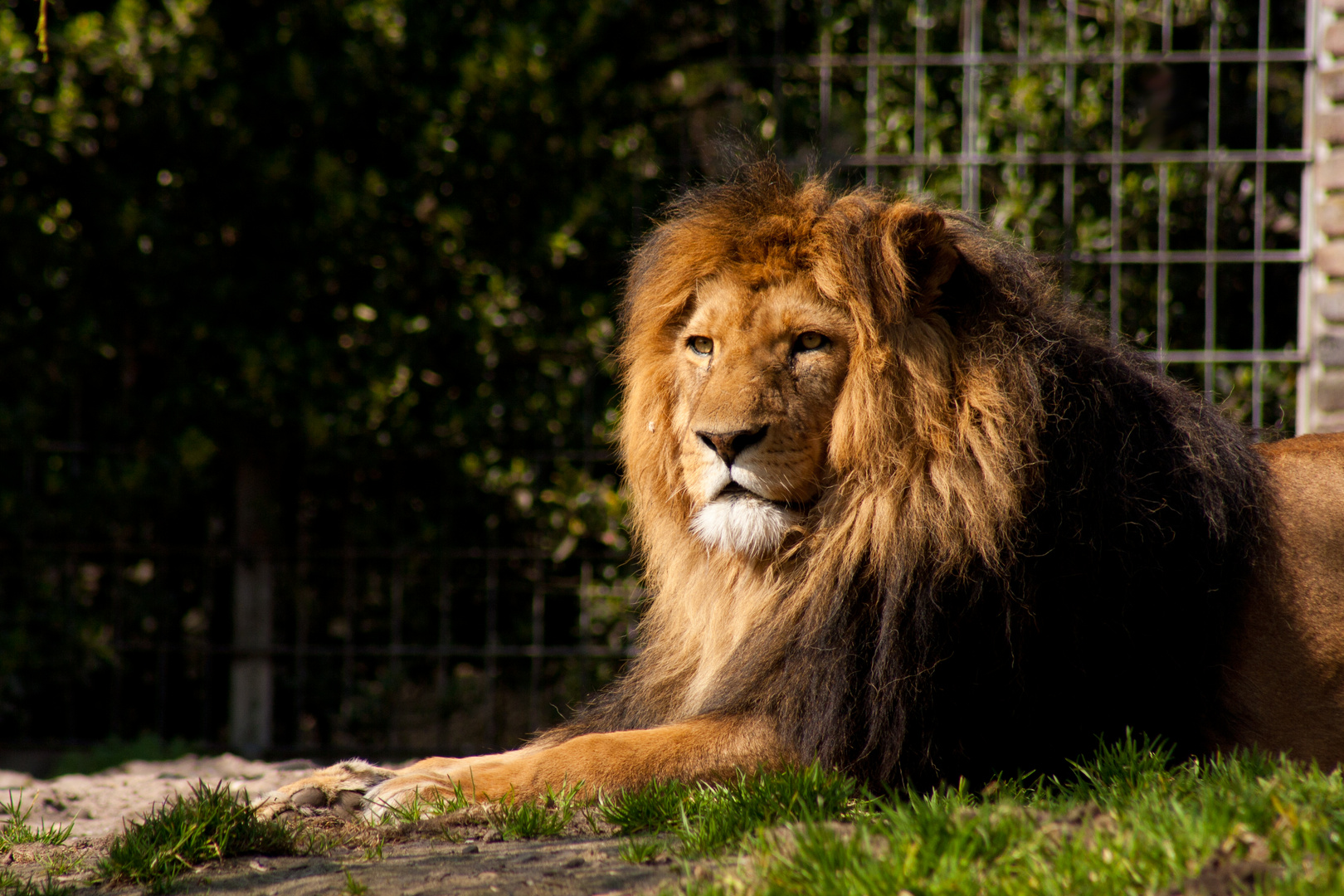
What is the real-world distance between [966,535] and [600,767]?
1.01 metres

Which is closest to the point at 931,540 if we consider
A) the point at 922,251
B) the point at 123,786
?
the point at 922,251

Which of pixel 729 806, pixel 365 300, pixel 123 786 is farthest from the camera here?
pixel 365 300

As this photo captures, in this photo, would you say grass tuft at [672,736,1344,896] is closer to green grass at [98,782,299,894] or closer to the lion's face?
the lion's face

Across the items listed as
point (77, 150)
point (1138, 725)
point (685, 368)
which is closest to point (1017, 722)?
point (1138, 725)

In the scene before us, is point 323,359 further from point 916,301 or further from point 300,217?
point 916,301

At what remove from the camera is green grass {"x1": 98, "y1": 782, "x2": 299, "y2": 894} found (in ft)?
7.73

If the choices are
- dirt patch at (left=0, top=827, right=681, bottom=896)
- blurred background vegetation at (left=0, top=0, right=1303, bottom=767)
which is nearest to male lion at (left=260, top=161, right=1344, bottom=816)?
dirt patch at (left=0, top=827, right=681, bottom=896)

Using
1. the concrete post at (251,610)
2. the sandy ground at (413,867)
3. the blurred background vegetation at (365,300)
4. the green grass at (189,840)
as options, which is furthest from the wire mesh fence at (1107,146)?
the green grass at (189,840)

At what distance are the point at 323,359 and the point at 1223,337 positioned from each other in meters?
4.46

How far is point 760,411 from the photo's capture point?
275 centimetres

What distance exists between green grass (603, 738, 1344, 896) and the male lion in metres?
0.31

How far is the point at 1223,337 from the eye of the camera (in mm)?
5945

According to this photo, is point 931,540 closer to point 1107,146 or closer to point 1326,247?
point 1326,247

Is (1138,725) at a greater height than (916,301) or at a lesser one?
lesser
